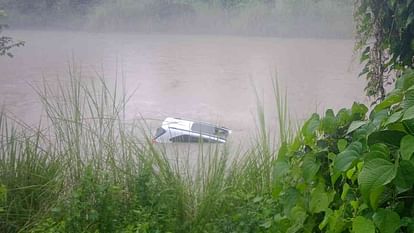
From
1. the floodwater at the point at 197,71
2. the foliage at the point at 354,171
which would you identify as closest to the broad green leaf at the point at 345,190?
the foliage at the point at 354,171

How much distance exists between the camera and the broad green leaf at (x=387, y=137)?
2.63 ft

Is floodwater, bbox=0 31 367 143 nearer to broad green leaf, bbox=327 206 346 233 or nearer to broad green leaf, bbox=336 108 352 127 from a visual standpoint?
broad green leaf, bbox=336 108 352 127

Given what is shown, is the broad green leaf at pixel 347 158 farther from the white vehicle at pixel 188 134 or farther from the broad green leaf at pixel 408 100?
the white vehicle at pixel 188 134

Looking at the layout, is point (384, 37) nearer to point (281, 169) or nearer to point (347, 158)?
point (281, 169)

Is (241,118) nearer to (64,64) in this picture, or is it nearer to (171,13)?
(64,64)

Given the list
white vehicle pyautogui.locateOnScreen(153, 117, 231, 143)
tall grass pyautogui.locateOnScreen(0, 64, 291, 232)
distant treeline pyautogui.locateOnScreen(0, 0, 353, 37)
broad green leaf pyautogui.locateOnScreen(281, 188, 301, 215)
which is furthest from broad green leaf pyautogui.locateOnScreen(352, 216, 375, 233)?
distant treeline pyautogui.locateOnScreen(0, 0, 353, 37)

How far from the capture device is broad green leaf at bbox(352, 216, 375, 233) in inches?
30.4

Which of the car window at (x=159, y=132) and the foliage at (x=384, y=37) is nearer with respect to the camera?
the foliage at (x=384, y=37)

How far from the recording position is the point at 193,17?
211 inches

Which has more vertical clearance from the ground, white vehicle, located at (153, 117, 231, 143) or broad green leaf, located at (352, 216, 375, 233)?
broad green leaf, located at (352, 216, 375, 233)

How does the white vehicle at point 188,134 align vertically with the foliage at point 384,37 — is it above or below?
below

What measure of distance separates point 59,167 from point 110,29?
3415 millimetres

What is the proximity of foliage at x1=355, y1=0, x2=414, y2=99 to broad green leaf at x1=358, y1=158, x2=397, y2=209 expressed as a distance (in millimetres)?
880

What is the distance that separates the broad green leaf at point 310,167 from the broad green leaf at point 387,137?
0.15 m
